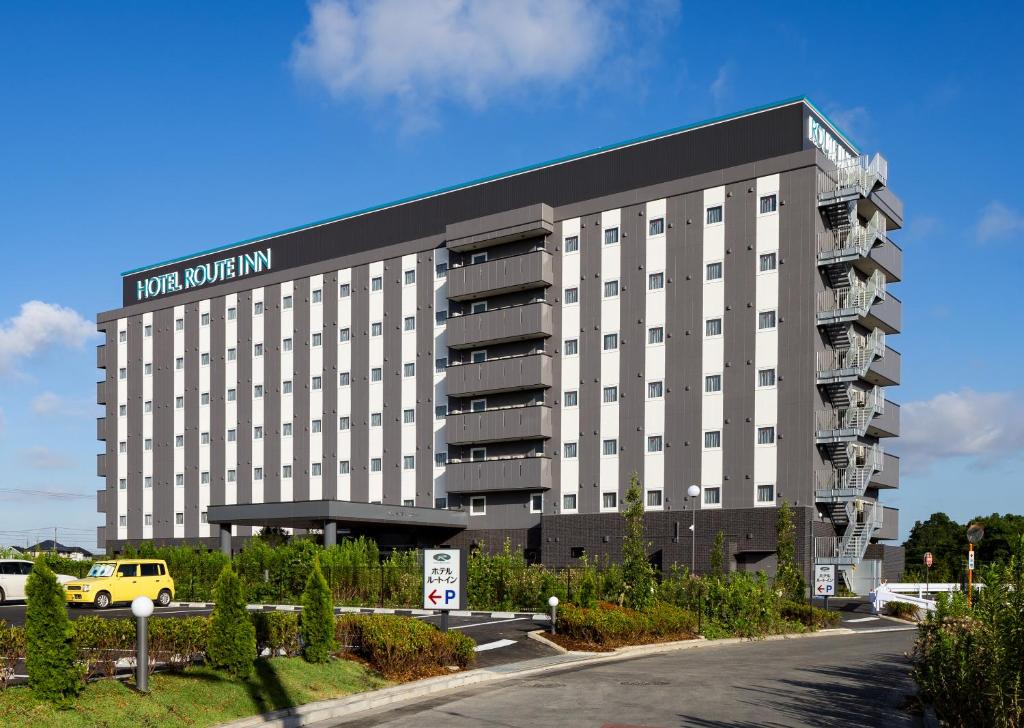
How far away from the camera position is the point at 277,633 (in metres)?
19.7

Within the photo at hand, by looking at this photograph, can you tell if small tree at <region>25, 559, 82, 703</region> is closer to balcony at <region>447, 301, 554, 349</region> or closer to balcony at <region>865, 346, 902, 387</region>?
balcony at <region>447, 301, 554, 349</region>

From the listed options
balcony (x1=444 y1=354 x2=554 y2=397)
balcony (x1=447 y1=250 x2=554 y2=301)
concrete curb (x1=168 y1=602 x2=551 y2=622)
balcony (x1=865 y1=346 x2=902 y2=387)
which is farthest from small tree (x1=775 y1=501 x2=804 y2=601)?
balcony (x1=447 y1=250 x2=554 y2=301)

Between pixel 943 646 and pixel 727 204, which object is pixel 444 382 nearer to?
pixel 727 204

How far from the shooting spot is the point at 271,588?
140 feet

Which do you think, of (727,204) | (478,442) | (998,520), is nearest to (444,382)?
(478,442)

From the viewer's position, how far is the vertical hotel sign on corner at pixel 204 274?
239ft

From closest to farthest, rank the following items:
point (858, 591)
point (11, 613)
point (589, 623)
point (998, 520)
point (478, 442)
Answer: point (589, 623) < point (11, 613) < point (858, 591) < point (478, 442) < point (998, 520)

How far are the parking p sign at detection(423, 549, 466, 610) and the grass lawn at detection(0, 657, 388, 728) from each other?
3.37m

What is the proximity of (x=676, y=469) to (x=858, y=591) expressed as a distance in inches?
452

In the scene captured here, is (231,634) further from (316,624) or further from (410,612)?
(410,612)

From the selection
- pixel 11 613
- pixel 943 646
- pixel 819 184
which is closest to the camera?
pixel 943 646

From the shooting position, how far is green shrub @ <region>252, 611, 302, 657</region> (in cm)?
1948

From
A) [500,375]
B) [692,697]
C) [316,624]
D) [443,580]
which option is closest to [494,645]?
[443,580]

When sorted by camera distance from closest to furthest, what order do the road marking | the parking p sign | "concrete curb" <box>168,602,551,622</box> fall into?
the parking p sign → the road marking → "concrete curb" <box>168,602,551,622</box>
